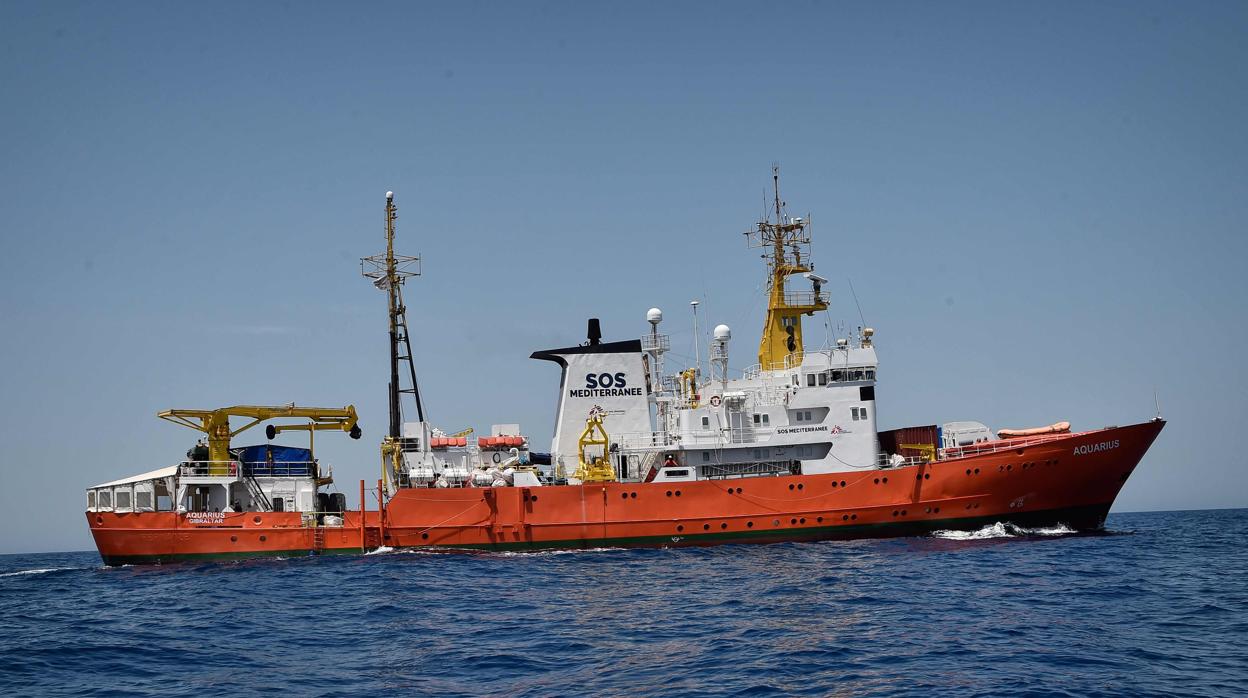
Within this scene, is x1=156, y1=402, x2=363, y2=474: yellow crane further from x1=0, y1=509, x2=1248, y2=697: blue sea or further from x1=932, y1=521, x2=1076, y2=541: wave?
x1=932, y1=521, x2=1076, y2=541: wave

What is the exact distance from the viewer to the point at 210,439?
29453 millimetres

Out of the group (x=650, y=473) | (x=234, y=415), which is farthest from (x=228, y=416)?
(x=650, y=473)

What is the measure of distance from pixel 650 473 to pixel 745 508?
10.5 ft

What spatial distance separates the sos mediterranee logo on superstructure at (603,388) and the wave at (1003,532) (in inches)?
394

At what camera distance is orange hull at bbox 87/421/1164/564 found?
27.2 m

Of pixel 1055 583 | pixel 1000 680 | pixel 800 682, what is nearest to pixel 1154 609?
pixel 1055 583

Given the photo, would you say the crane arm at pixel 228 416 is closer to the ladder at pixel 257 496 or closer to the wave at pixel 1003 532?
the ladder at pixel 257 496

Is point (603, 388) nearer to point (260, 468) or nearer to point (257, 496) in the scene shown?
point (260, 468)

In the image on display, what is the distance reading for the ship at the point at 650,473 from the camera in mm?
27453

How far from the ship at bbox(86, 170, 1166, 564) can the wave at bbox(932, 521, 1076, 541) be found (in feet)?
0.67

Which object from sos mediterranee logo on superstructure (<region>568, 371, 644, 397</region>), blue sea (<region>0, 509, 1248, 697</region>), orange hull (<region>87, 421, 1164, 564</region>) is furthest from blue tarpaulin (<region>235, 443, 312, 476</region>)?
sos mediterranee logo on superstructure (<region>568, 371, 644, 397</region>)

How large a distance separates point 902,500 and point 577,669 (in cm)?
1683

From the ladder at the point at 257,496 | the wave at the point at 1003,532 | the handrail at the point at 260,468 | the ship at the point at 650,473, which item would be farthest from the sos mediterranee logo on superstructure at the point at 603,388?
the wave at the point at 1003,532

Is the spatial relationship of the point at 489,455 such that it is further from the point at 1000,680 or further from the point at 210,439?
the point at 1000,680
